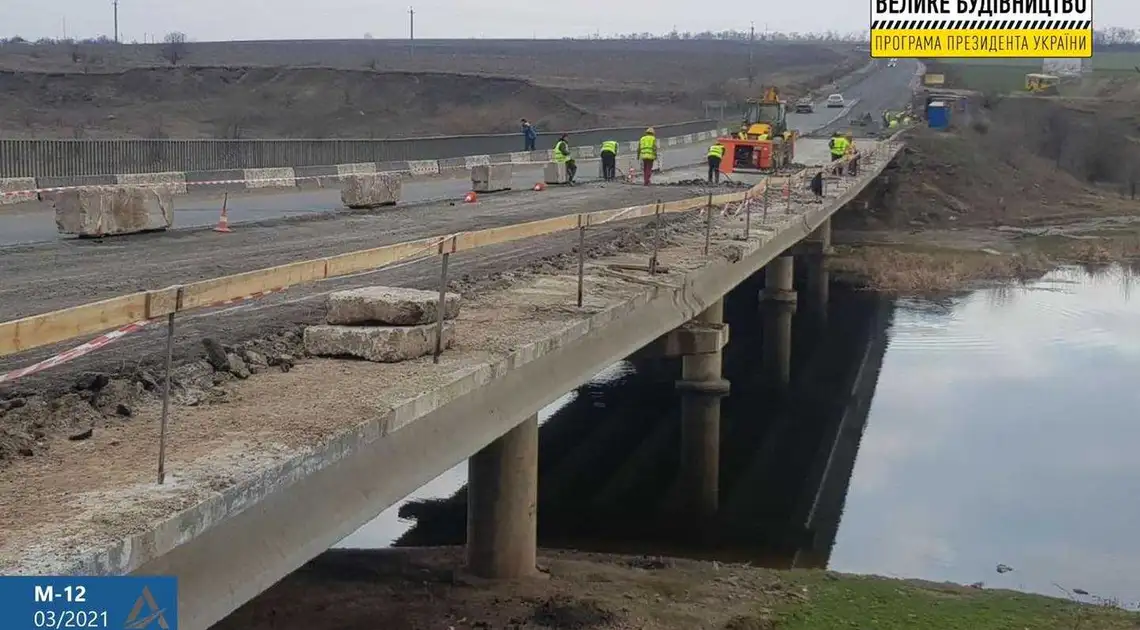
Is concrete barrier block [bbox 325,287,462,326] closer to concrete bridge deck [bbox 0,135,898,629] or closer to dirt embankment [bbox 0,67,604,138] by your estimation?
concrete bridge deck [bbox 0,135,898,629]

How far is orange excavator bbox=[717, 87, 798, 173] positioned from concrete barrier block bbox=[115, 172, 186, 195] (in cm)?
1661

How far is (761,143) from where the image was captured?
37.3 metres

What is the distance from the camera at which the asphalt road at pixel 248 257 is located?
9408 mm

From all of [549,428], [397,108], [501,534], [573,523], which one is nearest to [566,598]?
[501,534]

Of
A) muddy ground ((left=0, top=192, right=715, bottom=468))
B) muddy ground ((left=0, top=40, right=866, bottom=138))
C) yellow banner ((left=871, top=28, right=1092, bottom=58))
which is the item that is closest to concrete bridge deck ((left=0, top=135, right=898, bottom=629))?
muddy ground ((left=0, top=192, right=715, bottom=468))

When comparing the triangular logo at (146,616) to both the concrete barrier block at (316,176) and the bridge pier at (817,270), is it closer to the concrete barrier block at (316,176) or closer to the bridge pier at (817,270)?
the concrete barrier block at (316,176)

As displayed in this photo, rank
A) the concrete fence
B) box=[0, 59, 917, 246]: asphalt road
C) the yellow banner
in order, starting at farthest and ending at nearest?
1. the yellow banner
2. the concrete fence
3. box=[0, 59, 917, 246]: asphalt road

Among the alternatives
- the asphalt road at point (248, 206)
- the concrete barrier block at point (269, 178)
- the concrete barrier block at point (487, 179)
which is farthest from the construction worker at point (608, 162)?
the concrete barrier block at point (269, 178)

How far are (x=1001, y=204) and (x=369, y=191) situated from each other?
45277mm

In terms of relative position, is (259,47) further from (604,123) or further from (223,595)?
(223,595)

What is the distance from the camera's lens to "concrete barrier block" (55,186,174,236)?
54.7ft

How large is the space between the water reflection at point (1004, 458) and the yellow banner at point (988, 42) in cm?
2002

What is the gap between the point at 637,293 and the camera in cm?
1286

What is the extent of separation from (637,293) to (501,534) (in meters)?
2.83
